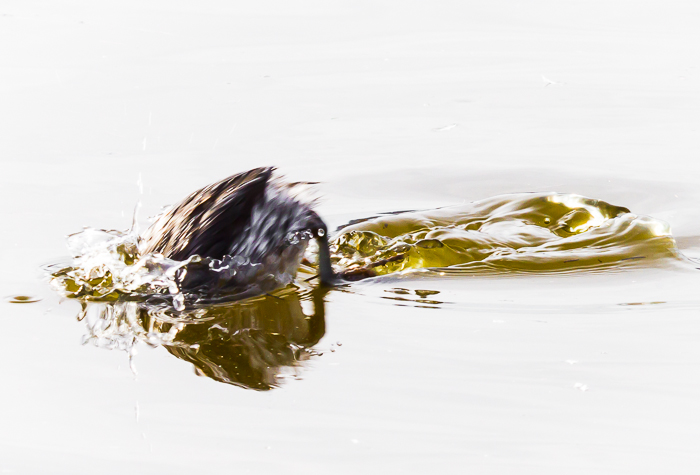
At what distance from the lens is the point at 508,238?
5129 millimetres

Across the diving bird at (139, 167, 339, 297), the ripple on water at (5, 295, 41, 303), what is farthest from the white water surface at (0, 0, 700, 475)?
the diving bird at (139, 167, 339, 297)

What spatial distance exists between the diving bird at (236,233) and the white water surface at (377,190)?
39 centimetres

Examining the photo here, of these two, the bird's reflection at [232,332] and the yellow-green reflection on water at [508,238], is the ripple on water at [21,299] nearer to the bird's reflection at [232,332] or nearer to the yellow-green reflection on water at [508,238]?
the bird's reflection at [232,332]

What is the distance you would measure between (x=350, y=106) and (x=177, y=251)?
3.57 m

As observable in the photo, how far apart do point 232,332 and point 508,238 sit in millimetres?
1995

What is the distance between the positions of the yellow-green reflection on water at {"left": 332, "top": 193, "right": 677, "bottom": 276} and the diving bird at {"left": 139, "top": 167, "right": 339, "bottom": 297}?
Result: 552 mm

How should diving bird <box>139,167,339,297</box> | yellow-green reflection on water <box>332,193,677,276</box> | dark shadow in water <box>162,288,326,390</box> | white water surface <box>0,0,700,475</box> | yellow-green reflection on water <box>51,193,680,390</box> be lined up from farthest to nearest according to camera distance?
yellow-green reflection on water <box>332,193,677,276</box>
diving bird <box>139,167,339,297</box>
yellow-green reflection on water <box>51,193,680,390</box>
dark shadow in water <box>162,288,326,390</box>
white water surface <box>0,0,700,475</box>

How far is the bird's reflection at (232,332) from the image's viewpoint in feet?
11.6

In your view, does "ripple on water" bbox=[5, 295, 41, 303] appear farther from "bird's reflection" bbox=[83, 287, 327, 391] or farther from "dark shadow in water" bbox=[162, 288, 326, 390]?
"dark shadow in water" bbox=[162, 288, 326, 390]

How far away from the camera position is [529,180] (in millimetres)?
6055

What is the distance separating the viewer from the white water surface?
9.68 ft

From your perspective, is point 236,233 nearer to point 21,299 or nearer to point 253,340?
point 253,340

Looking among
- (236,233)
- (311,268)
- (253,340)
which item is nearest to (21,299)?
(236,233)

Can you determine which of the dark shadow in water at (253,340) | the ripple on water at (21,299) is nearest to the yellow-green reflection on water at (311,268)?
the dark shadow in water at (253,340)
